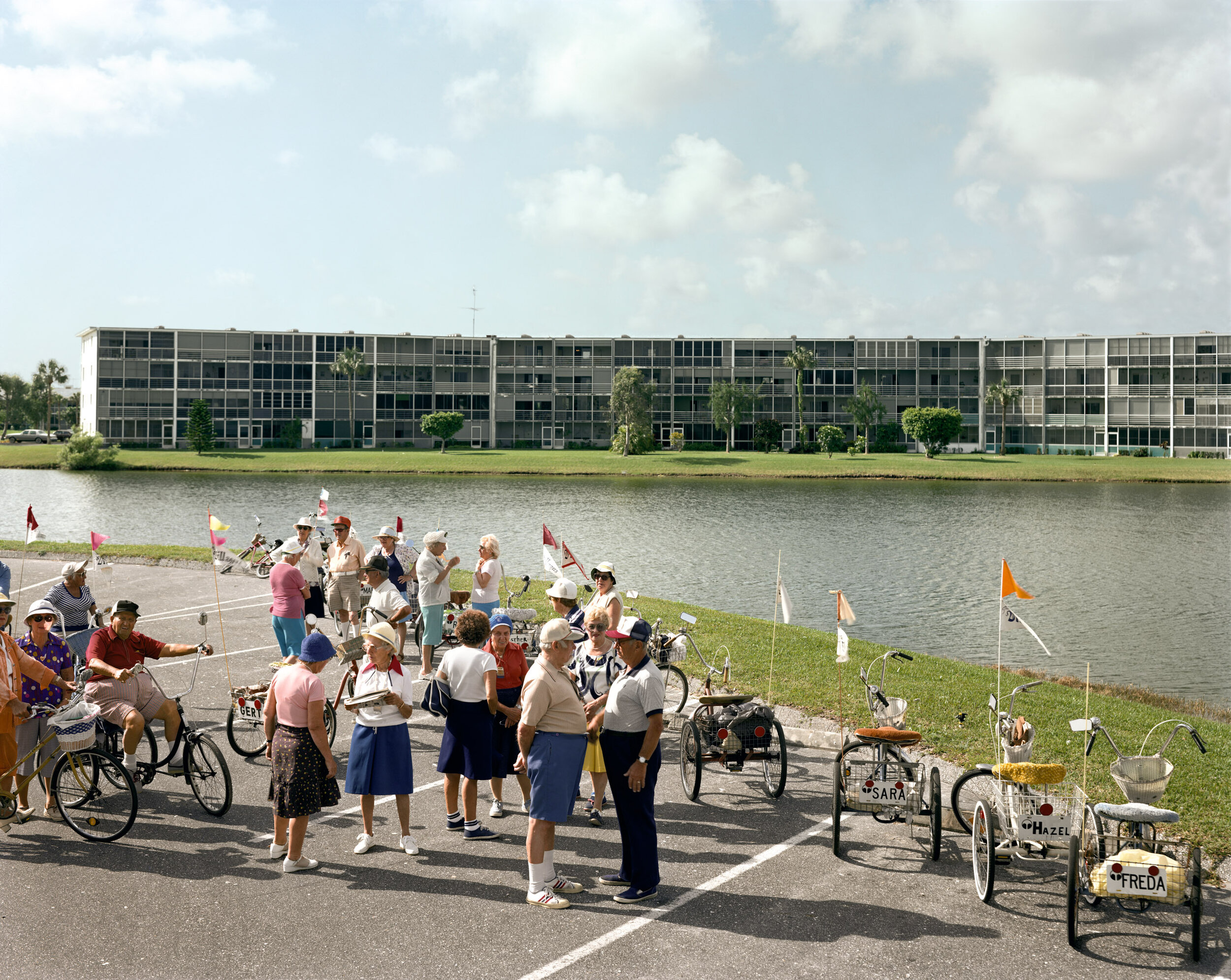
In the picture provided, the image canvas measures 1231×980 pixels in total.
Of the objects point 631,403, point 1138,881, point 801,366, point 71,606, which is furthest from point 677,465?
point 1138,881

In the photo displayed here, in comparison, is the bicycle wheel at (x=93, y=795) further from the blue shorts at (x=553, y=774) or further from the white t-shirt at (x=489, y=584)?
the white t-shirt at (x=489, y=584)

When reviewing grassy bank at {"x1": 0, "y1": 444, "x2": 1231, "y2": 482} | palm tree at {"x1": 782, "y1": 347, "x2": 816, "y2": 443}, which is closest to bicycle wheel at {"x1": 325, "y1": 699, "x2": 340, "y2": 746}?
grassy bank at {"x1": 0, "y1": 444, "x2": 1231, "y2": 482}

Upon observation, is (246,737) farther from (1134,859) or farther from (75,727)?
(1134,859)

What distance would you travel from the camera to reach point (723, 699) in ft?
32.4

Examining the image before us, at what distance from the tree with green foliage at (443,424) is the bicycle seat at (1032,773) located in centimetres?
10183

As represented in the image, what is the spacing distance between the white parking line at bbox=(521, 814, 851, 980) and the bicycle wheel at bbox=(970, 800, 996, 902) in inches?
57.9

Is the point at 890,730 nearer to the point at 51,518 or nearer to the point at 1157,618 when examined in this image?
the point at 1157,618

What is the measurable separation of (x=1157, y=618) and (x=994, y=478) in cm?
6247

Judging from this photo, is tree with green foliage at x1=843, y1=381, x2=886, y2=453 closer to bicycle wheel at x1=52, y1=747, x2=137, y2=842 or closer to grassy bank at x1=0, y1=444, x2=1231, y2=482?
grassy bank at x1=0, y1=444, x2=1231, y2=482

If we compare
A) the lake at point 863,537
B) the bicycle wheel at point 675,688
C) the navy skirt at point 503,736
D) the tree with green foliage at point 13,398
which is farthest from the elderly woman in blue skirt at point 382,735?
the tree with green foliage at point 13,398

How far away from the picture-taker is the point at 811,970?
6.61 m

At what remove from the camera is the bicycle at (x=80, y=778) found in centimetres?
890

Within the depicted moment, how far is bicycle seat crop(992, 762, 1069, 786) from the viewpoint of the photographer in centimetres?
783

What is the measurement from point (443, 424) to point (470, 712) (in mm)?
101842
